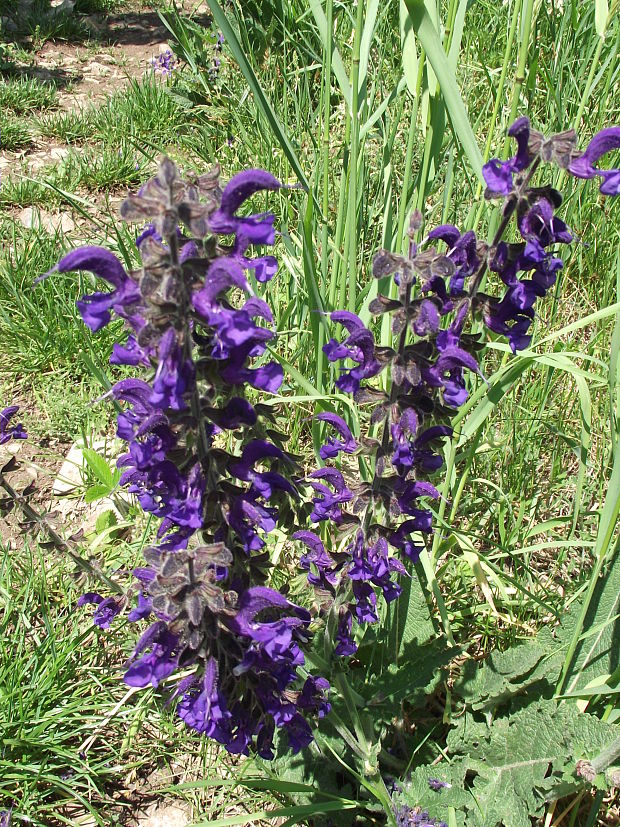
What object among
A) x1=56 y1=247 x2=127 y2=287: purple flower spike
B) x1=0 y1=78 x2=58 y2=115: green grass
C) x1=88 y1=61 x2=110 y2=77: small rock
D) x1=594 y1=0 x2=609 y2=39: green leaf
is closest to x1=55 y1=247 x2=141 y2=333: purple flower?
x1=56 y1=247 x2=127 y2=287: purple flower spike

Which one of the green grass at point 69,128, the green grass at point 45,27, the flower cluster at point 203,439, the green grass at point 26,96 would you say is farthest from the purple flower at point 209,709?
the green grass at point 45,27

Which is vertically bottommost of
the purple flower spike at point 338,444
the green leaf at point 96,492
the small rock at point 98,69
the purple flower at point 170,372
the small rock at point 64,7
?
the green leaf at point 96,492

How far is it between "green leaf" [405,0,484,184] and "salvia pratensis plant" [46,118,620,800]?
265 millimetres

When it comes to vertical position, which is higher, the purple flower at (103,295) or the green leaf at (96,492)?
the purple flower at (103,295)

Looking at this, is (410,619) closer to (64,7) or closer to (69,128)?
(69,128)

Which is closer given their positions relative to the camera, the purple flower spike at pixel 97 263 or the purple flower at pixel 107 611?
the purple flower spike at pixel 97 263

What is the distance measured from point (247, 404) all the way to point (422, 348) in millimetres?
423

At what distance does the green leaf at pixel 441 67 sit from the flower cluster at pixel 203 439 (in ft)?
1.75

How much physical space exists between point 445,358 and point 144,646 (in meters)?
0.85

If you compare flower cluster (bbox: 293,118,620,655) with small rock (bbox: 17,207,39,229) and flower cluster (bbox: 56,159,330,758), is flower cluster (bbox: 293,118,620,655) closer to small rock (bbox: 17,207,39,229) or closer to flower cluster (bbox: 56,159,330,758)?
flower cluster (bbox: 56,159,330,758)

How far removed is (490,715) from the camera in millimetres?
2086

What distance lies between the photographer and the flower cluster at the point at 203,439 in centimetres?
114

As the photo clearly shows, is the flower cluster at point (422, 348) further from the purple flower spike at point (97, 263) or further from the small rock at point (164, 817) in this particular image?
the small rock at point (164, 817)

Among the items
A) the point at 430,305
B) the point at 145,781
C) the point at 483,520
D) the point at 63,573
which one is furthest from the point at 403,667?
the point at 63,573
